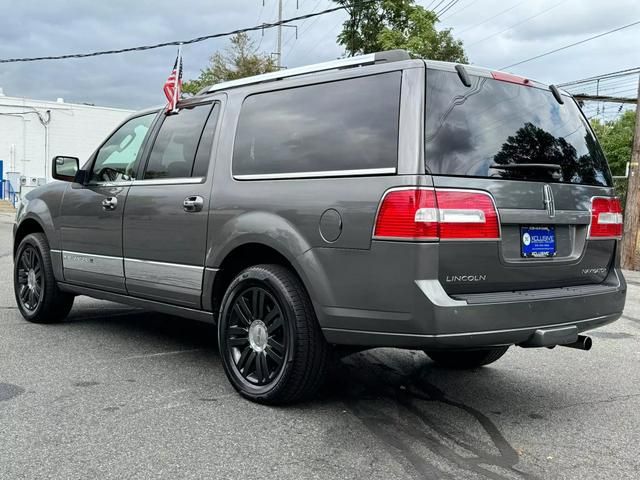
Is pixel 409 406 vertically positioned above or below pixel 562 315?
below

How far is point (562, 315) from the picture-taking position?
3.55 metres

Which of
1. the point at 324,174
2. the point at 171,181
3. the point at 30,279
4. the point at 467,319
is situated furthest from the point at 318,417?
the point at 30,279

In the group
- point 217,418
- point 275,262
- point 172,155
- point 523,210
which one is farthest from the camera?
point 172,155

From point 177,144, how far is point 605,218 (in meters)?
2.98

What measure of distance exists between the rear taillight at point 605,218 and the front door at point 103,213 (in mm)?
3333

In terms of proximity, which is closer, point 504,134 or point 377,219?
point 377,219

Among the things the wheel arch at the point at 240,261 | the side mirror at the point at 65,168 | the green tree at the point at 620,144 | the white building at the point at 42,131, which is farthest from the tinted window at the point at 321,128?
the white building at the point at 42,131

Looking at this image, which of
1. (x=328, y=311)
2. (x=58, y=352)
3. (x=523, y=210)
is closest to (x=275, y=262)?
(x=328, y=311)

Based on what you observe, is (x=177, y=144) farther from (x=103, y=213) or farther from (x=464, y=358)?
(x=464, y=358)

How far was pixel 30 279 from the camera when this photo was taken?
6.18 metres

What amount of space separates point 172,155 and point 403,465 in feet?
9.30

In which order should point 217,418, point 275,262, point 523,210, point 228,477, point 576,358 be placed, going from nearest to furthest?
point 228,477 < point 523,210 < point 217,418 < point 275,262 < point 576,358

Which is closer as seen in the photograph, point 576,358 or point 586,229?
point 586,229

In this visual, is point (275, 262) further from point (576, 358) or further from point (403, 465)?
point (576, 358)
